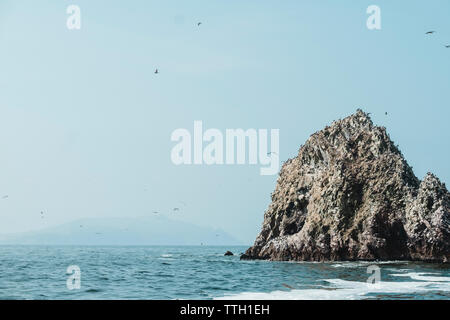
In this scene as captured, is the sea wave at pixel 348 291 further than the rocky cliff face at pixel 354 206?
No

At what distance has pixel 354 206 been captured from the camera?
9494 cm

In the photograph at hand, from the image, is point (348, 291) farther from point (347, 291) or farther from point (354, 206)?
point (354, 206)

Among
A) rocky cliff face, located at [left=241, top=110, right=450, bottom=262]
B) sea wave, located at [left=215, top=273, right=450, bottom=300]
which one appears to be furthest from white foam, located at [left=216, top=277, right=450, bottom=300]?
rocky cliff face, located at [left=241, top=110, right=450, bottom=262]

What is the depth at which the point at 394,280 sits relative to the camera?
52.5m

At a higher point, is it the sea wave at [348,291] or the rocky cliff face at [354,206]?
the rocky cliff face at [354,206]

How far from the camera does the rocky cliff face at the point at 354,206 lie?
88562 mm

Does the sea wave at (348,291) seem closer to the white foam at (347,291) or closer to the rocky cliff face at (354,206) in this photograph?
the white foam at (347,291)

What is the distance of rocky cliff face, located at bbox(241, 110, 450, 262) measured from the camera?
291 feet

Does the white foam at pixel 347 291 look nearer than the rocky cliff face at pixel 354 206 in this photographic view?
Yes

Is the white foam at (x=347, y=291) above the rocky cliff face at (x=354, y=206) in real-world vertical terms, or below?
below

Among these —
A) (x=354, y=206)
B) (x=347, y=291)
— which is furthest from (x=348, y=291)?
(x=354, y=206)

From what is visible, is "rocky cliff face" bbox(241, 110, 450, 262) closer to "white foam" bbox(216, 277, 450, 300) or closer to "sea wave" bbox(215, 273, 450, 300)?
"sea wave" bbox(215, 273, 450, 300)

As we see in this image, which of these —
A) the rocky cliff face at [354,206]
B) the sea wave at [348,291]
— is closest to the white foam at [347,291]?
the sea wave at [348,291]
